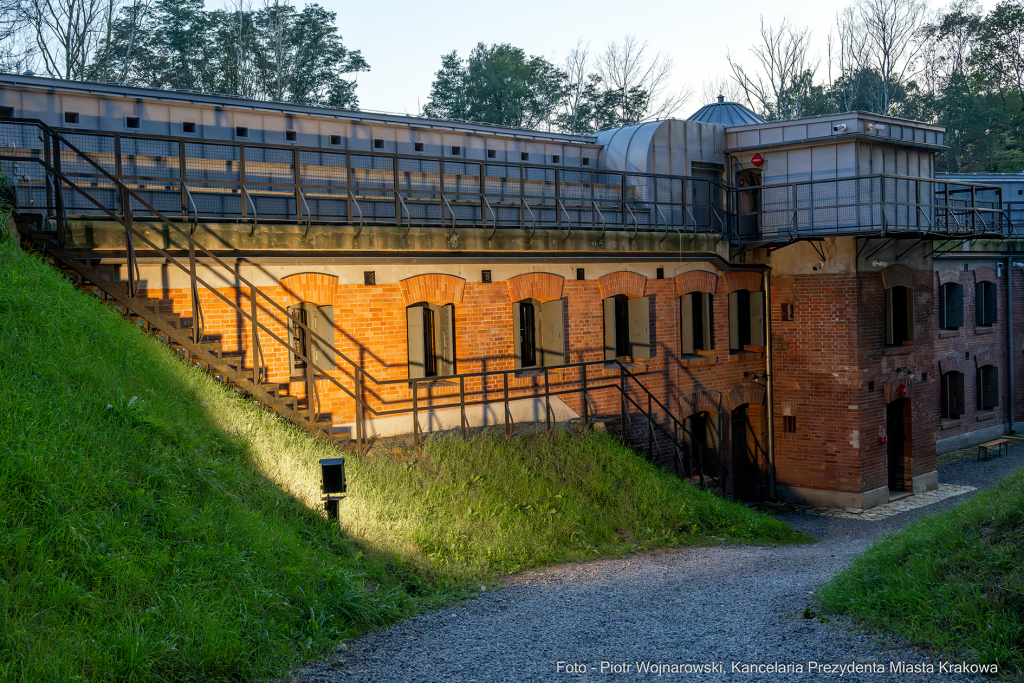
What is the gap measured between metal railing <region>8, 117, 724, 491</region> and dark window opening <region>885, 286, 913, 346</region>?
6577 mm

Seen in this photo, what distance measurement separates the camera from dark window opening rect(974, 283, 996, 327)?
25275 mm

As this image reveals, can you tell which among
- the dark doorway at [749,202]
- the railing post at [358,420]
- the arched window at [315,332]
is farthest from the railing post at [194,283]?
the dark doorway at [749,202]

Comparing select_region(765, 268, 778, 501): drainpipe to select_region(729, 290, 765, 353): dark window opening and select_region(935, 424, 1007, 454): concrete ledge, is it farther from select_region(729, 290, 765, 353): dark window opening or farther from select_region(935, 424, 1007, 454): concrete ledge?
select_region(935, 424, 1007, 454): concrete ledge

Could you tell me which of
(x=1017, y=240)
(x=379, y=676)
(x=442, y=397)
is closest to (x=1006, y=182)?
(x=1017, y=240)

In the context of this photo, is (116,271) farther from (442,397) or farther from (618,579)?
(618,579)

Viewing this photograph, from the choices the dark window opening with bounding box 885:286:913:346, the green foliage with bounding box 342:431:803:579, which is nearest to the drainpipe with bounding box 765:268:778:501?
the dark window opening with bounding box 885:286:913:346

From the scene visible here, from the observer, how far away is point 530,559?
36.9 feet

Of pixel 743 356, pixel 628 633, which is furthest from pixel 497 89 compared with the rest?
pixel 628 633

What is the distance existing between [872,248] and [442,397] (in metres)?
10.3

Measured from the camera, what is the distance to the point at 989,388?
25.8 meters

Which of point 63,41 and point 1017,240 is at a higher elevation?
point 63,41

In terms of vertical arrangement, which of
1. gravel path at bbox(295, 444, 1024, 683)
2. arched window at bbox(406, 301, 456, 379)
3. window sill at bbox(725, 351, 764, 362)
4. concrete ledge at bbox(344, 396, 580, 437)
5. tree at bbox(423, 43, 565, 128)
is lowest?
gravel path at bbox(295, 444, 1024, 683)

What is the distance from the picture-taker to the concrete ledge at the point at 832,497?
1856cm

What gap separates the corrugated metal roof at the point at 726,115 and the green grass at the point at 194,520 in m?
12.3
